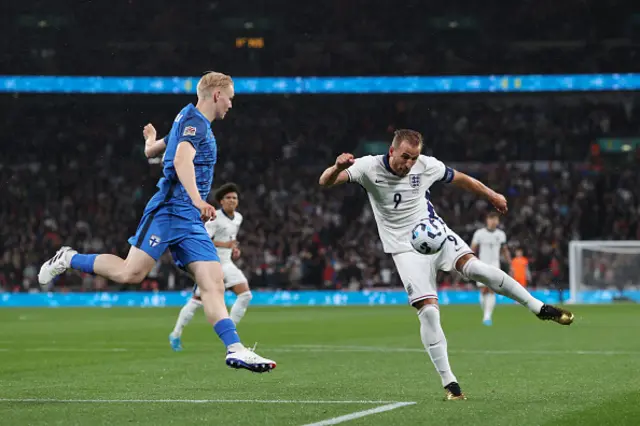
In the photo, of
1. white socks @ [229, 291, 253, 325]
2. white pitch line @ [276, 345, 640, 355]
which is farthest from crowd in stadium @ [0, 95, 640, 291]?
white pitch line @ [276, 345, 640, 355]

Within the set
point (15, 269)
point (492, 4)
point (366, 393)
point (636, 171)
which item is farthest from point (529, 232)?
point (366, 393)

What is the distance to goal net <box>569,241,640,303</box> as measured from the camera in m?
33.2

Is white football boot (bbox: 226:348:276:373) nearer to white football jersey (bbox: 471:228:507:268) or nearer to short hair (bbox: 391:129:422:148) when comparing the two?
short hair (bbox: 391:129:422:148)

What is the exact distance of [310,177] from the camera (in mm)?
40562

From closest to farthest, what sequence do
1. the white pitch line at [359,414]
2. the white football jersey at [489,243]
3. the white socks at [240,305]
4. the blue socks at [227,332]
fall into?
the white pitch line at [359,414] < the blue socks at [227,332] < the white socks at [240,305] < the white football jersey at [489,243]

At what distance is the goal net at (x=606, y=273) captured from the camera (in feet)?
109

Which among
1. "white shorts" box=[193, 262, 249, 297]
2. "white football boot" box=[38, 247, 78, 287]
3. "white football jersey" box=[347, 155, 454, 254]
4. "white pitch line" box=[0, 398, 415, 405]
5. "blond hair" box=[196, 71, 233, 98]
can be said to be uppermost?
"blond hair" box=[196, 71, 233, 98]

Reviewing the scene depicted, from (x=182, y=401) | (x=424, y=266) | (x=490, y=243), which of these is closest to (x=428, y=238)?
(x=424, y=266)

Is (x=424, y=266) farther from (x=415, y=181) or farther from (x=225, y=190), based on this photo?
(x=225, y=190)

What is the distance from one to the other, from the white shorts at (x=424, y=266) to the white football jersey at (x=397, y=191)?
0.37 ft

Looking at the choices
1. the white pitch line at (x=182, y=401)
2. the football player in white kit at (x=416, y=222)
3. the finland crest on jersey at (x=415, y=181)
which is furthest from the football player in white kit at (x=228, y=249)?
the finland crest on jersey at (x=415, y=181)

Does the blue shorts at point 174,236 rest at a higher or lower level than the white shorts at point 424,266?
higher

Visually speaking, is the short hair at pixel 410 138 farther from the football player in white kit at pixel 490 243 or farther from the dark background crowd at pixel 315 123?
the dark background crowd at pixel 315 123

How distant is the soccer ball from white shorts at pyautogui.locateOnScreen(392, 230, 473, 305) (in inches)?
4.7
